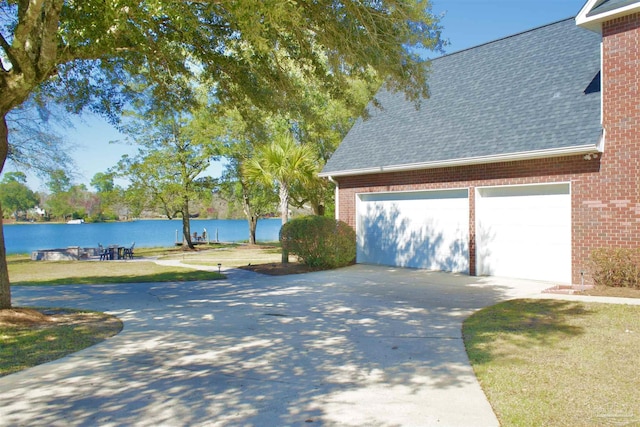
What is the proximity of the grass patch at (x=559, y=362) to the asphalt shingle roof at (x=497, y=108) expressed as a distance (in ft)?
14.8

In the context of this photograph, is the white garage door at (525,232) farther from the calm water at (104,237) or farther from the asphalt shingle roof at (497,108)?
the calm water at (104,237)

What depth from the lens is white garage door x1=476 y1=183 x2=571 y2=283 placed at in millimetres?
10992

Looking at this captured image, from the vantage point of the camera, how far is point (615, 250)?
9.59 metres

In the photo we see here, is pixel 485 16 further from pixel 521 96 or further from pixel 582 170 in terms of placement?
pixel 582 170

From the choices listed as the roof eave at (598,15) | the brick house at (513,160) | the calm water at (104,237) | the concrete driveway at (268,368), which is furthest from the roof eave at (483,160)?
the calm water at (104,237)

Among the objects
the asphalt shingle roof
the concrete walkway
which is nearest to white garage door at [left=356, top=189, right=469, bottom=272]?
the asphalt shingle roof

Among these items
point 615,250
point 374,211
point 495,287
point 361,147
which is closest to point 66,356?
point 495,287

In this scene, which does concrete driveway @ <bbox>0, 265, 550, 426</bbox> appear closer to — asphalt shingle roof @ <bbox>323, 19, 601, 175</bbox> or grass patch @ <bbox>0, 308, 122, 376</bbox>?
grass patch @ <bbox>0, 308, 122, 376</bbox>

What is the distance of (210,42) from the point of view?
1004cm

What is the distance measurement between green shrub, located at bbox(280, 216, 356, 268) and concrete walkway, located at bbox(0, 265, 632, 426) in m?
4.72

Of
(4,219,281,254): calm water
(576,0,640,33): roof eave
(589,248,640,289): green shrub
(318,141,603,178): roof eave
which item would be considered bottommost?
(4,219,281,254): calm water

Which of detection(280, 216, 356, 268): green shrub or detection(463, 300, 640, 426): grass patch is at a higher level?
detection(280, 216, 356, 268): green shrub

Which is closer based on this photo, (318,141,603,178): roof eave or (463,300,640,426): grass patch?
(463,300,640,426): grass patch

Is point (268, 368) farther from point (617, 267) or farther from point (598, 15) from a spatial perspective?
point (598, 15)
